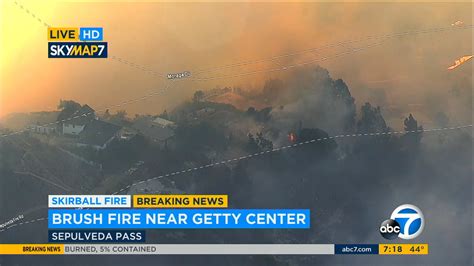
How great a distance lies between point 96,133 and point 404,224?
15.7ft

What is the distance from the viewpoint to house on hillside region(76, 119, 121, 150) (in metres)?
8.70

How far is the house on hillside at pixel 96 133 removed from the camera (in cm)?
870

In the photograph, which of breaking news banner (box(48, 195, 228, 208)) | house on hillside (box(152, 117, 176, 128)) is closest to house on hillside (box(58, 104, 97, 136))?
house on hillside (box(152, 117, 176, 128))

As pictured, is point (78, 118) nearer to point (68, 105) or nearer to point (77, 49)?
point (68, 105)

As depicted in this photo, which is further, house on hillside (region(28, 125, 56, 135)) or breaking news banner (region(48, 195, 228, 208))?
house on hillside (region(28, 125, 56, 135))

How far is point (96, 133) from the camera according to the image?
344 inches

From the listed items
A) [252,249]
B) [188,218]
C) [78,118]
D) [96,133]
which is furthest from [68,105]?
[252,249]

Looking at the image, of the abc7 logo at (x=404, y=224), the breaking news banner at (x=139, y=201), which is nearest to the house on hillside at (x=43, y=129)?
the breaking news banner at (x=139, y=201)

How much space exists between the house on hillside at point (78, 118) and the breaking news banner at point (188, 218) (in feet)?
4.16

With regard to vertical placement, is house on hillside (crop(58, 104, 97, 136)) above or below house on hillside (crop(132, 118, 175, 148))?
above

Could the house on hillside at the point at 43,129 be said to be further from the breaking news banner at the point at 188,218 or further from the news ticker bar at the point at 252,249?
the news ticker bar at the point at 252,249

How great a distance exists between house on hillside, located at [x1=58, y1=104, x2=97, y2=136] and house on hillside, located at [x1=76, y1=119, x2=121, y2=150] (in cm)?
6

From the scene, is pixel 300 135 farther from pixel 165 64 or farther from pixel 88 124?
pixel 88 124

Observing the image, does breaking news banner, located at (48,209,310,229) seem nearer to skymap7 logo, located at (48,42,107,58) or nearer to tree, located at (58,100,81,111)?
tree, located at (58,100,81,111)
